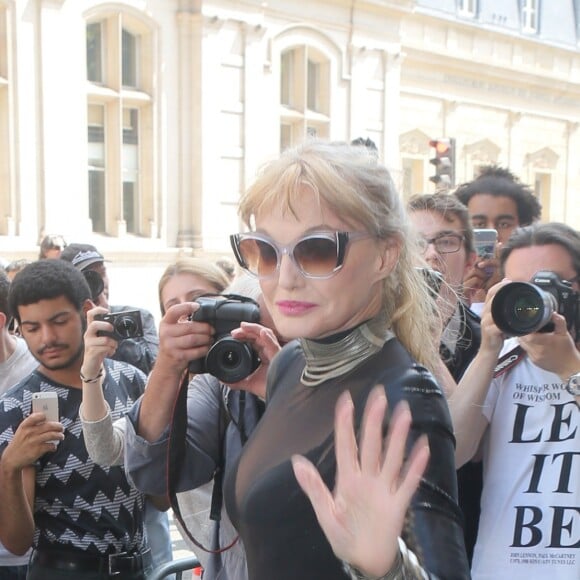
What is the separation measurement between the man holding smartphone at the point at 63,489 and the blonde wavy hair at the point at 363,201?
51.3 inches

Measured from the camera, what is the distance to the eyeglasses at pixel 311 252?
1528 millimetres

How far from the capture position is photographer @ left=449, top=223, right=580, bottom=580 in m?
2.21

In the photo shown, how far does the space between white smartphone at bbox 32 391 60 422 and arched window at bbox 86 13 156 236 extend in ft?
37.6

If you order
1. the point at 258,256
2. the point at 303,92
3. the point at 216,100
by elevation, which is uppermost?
the point at 303,92

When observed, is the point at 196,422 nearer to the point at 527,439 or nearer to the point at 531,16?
the point at 527,439

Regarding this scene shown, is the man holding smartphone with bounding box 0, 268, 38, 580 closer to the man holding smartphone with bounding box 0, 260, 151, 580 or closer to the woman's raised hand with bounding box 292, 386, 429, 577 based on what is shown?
the man holding smartphone with bounding box 0, 260, 151, 580

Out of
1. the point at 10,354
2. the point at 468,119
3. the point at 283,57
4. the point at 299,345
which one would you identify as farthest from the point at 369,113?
the point at 299,345

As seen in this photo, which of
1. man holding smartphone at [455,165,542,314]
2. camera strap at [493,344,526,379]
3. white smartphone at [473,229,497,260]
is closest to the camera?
camera strap at [493,344,526,379]

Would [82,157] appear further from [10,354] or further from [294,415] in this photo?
[294,415]

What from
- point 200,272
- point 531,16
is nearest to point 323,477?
point 200,272

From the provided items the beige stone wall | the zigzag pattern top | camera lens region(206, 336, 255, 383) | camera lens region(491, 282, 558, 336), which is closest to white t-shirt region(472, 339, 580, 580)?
camera lens region(491, 282, 558, 336)

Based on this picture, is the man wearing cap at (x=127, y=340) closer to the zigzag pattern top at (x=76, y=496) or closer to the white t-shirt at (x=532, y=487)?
the zigzag pattern top at (x=76, y=496)

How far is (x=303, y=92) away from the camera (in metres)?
16.3

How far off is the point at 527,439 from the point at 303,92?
578 inches
